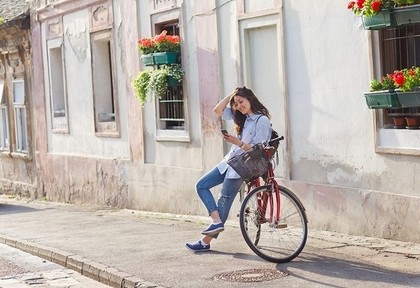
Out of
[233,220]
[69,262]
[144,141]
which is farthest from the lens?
[144,141]

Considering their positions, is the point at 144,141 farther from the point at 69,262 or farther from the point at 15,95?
the point at 15,95

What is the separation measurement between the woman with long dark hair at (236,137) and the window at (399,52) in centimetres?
153

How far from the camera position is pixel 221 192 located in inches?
392

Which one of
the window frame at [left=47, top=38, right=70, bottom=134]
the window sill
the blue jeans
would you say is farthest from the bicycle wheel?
the window frame at [left=47, top=38, right=70, bottom=134]

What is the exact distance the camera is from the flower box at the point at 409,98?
31.6 feet

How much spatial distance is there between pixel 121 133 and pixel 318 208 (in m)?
6.80

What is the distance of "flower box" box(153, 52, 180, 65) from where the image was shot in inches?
593

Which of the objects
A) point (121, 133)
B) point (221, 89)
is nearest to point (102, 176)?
point (121, 133)

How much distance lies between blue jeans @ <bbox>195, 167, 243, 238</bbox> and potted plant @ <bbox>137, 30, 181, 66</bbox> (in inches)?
210

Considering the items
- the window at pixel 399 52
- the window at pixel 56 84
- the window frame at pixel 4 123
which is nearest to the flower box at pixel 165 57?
the window at pixel 399 52

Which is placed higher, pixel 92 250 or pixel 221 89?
pixel 221 89

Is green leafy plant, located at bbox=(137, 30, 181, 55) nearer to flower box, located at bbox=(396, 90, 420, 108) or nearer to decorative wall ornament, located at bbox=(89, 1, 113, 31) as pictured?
decorative wall ornament, located at bbox=(89, 1, 113, 31)

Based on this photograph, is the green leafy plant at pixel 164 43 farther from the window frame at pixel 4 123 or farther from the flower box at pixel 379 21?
the window frame at pixel 4 123

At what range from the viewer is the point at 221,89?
14.0 metres
